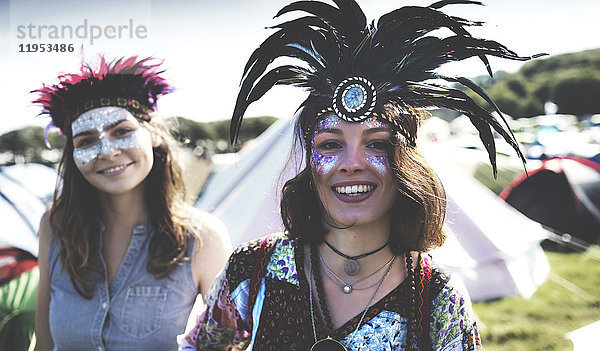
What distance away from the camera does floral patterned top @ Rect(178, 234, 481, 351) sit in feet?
4.13

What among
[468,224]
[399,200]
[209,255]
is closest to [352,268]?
[399,200]

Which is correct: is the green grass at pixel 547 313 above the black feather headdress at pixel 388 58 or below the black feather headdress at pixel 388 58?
below

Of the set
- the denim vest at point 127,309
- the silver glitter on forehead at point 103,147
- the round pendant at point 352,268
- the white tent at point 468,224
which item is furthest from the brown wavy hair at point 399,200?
the white tent at point 468,224

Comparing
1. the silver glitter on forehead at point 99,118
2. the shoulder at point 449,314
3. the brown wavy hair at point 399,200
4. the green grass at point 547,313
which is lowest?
the green grass at point 547,313

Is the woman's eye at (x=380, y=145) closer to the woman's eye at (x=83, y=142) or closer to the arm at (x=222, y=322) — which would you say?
the arm at (x=222, y=322)

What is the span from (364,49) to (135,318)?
137 cm

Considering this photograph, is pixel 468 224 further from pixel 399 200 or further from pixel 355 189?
pixel 355 189

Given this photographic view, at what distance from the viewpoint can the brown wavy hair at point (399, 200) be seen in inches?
51.2

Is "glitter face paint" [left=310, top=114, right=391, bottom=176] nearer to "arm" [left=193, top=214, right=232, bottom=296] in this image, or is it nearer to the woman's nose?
the woman's nose

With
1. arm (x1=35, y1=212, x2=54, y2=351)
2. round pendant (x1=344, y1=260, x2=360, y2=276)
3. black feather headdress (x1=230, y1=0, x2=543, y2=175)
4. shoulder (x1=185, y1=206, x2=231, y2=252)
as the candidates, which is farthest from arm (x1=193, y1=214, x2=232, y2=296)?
black feather headdress (x1=230, y1=0, x2=543, y2=175)

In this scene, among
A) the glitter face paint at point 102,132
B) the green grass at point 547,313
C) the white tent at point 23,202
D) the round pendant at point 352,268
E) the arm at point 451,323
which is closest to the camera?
the arm at point 451,323

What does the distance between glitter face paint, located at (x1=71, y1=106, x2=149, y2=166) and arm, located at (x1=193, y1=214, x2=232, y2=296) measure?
47 cm

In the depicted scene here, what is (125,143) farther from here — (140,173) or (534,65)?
(534,65)

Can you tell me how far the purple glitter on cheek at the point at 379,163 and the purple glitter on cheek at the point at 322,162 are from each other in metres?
0.10
